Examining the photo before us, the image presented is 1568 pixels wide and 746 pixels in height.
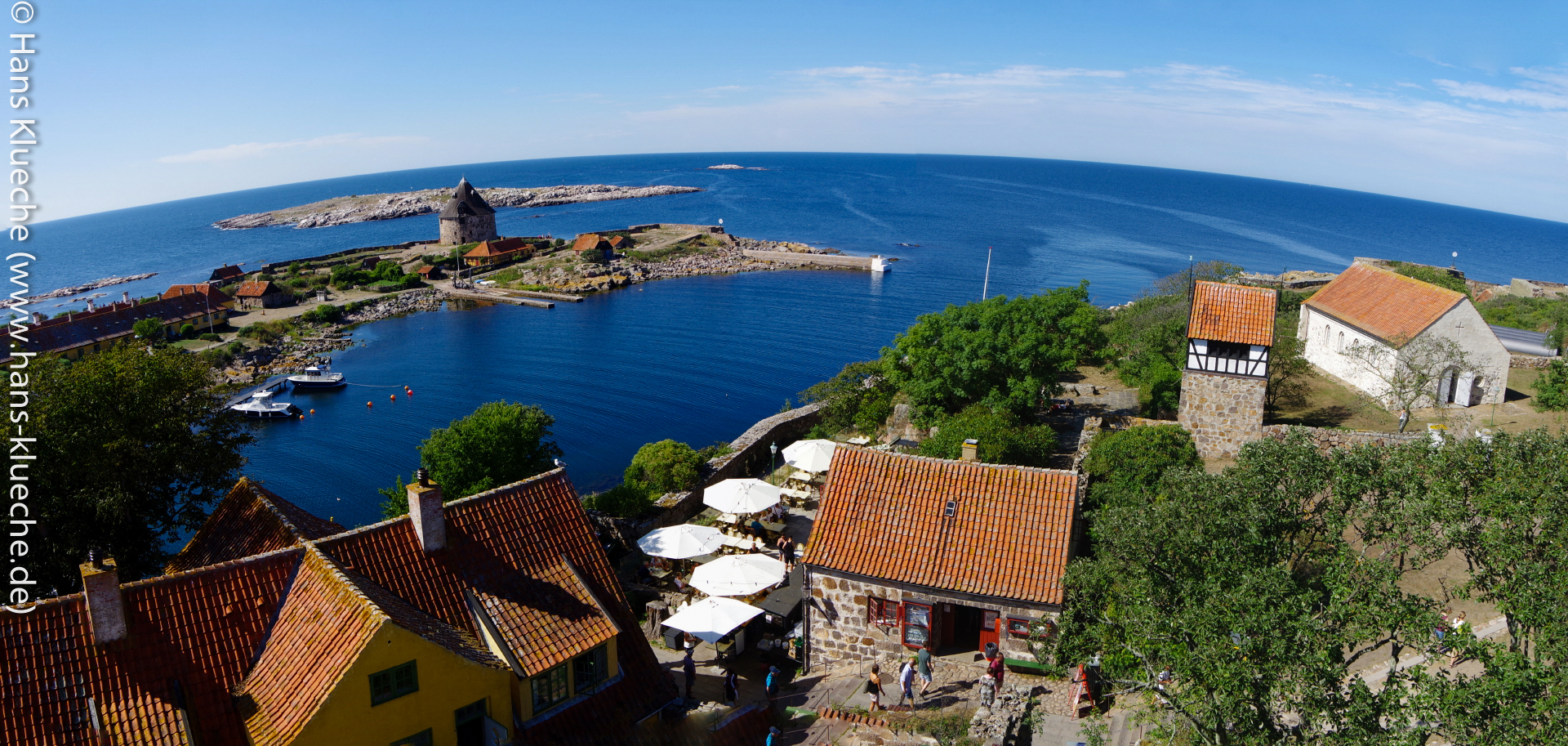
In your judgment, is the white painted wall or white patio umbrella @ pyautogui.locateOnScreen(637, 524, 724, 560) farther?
the white painted wall

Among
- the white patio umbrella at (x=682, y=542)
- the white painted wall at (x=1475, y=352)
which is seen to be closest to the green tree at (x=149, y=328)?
the white patio umbrella at (x=682, y=542)

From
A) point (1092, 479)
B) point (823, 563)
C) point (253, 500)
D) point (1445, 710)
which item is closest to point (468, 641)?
point (253, 500)

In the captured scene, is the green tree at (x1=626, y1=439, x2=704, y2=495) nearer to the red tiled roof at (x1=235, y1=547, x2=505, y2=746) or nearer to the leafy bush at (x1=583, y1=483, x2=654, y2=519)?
the leafy bush at (x1=583, y1=483, x2=654, y2=519)

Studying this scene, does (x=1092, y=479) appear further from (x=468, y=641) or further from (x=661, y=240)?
(x=661, y=240)

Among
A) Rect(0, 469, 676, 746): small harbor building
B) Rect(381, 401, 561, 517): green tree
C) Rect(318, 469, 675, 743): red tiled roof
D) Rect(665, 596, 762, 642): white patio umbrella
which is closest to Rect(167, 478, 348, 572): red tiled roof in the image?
Rect(0, 469, 676, 746): small harbor building

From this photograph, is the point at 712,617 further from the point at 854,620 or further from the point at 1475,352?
the point at 1475,352

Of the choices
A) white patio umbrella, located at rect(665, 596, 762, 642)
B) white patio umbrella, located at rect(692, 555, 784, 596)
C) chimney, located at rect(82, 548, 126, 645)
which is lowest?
white patio umbrella, located at rect(665, 596, 762, 642)

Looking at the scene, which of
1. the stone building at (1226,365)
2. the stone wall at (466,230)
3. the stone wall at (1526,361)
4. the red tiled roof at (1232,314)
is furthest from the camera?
the stone wall at (466,230)

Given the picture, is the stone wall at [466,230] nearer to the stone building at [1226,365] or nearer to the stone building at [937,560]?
the stone building at [1226,365]
